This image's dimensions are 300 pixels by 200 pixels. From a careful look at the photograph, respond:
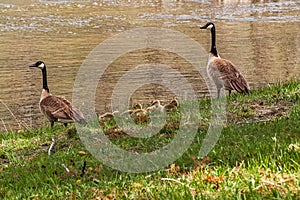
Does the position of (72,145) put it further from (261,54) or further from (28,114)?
(261,54)

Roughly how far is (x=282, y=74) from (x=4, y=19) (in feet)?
71.6

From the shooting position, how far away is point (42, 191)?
688cm

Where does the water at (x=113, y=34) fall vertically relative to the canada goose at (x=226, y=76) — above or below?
below

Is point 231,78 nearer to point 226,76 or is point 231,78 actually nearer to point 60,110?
point 226,76

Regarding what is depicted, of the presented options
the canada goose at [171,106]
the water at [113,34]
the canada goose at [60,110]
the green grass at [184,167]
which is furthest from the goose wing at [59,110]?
the canada goose at [171,106]

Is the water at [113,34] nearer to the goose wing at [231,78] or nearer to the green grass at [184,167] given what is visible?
the goose wing at [231,78]

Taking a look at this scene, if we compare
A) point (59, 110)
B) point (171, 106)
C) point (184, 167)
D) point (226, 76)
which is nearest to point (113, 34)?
point (226, 76)

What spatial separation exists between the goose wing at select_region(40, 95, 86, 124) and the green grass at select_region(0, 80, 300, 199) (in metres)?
1.34

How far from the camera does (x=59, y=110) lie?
42.4ft

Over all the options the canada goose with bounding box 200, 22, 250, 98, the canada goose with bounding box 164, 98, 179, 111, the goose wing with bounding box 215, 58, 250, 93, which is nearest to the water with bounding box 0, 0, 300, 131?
the canada goose with bounding box 164, 98, 179, 111

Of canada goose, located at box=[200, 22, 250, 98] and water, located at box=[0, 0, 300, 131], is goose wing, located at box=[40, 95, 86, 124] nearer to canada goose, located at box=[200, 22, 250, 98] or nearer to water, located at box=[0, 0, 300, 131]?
water, located at box=[0, 0, 300, 131]

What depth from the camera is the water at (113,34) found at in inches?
816

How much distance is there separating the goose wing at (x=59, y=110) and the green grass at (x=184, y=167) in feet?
4.39

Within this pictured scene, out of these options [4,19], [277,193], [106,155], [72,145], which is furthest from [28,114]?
[4,19]
